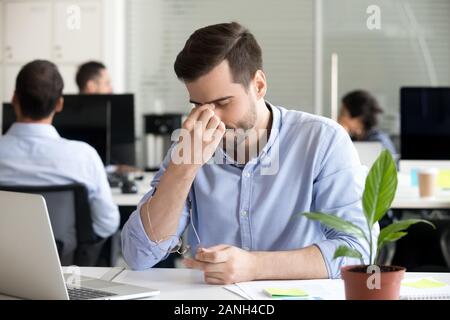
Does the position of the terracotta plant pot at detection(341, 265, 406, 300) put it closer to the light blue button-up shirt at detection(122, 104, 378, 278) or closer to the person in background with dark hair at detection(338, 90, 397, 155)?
the light blue button-up shirt at detection(122, 104, 378, 278)

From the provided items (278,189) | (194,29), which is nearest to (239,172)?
(278,189)

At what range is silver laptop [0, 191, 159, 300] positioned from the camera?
1.39m

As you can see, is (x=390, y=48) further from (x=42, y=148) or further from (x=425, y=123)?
(x=42, y=148)

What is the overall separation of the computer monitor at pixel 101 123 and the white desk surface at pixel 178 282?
1926 millimetres

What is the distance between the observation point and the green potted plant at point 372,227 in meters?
1.26

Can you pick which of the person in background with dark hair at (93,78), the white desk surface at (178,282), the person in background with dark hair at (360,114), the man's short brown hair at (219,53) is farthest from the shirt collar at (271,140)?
the person in background with dark hair at (93,78)

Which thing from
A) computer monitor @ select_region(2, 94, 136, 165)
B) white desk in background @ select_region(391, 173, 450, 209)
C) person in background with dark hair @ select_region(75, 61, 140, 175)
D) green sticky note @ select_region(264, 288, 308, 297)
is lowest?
white desk in background @ select_region(391, 173, 450, 209)

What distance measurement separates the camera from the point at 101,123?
3.80 meters

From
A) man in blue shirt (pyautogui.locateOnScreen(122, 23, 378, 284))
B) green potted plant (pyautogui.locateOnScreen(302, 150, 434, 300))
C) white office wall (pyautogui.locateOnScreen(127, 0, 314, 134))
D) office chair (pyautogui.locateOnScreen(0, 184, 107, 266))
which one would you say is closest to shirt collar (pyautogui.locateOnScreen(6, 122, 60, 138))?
office chair (pyautogui.locateOnScreen(0, 184, 107, 266))

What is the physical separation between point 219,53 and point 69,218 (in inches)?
50.1

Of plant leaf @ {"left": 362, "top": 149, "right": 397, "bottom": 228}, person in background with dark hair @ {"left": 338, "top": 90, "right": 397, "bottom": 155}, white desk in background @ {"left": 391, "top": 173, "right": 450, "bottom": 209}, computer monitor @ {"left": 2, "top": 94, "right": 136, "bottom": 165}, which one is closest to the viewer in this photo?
plant leaf @ {"left": 362, "top": 149, "right": 397, "bottom": 228}

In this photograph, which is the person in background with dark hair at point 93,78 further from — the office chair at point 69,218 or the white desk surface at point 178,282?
the white desk surface at point 178,282

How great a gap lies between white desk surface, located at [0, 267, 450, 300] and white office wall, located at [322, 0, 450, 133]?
505 cm
